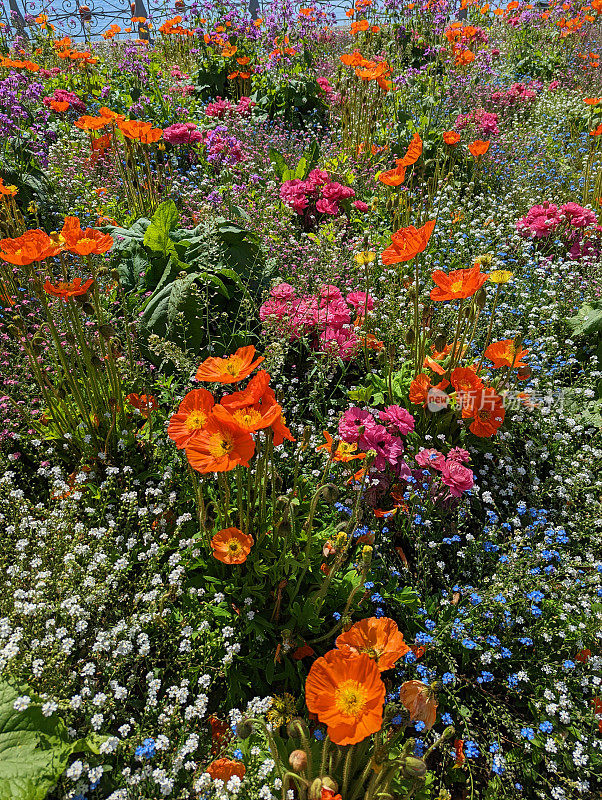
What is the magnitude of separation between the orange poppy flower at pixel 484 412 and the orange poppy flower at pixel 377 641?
1.24m

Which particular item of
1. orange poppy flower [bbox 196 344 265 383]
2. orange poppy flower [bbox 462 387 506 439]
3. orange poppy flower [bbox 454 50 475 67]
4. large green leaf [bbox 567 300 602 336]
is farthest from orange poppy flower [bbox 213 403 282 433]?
orange poppy flower [bbox 454 50 475 67]

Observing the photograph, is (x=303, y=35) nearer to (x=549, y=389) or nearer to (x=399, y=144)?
(x=399, y=144)

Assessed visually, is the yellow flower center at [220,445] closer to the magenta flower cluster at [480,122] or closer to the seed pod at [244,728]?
the seed pod at [244,728]

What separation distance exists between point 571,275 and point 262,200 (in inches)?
93.8

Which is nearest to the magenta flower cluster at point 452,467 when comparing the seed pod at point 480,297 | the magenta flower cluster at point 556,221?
the seed pod at point 480,297

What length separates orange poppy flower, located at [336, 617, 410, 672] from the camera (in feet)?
4.67

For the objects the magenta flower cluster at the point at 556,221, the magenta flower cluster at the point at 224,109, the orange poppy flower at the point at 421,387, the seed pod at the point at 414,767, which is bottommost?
the seed pod at the point at 414,767

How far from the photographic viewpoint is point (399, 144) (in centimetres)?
531

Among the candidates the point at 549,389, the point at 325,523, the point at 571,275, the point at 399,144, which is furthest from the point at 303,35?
the point at 325,523

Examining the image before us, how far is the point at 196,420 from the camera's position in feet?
5.74

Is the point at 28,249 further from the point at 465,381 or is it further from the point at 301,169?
the point at 301,169

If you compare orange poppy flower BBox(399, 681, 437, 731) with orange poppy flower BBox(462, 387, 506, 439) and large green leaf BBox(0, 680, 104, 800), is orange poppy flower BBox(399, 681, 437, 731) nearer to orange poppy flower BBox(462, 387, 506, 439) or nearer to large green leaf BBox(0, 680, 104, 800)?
large green leaf BBox(0, 680, 104, 800)

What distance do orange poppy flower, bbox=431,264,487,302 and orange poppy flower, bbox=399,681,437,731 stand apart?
1496mm

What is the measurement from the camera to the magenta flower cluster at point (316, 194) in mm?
4031
